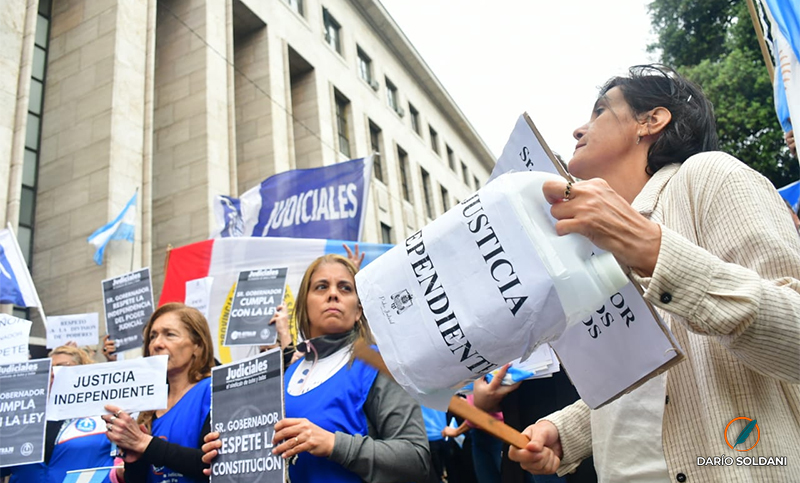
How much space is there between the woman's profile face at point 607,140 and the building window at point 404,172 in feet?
76.1

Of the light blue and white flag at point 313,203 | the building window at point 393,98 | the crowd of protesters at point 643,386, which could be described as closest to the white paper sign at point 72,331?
the light blue and white flag at point 313,203

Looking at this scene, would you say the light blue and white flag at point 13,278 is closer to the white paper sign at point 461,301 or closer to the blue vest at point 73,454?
the blue vest at point 73,454

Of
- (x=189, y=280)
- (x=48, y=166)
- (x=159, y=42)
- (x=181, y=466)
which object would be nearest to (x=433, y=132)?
(x=159, y=42)

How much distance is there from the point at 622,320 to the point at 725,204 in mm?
353

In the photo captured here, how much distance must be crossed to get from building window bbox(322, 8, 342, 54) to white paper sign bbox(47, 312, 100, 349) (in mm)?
16549

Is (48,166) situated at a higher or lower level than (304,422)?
higher

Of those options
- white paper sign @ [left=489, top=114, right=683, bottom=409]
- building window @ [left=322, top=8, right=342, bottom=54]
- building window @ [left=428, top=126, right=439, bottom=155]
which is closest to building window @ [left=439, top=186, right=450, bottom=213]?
building window @ [left=428, top=126, right=439, bottom=155]

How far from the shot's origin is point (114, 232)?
417 inches

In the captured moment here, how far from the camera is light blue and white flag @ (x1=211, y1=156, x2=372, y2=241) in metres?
7.40

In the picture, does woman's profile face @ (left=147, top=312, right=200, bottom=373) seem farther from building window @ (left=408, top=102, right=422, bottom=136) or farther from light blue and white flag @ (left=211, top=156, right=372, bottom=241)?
building window @ (left=408, top=102, right=422, bottom=136)

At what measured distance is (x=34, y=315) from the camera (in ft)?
35.3

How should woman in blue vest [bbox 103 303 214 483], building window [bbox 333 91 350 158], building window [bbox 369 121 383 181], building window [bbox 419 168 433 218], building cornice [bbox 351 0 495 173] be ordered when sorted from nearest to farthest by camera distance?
1. woman in blue vest [bbox 103 303 214 483]
2. building window [bbox 333 91 350 158]
3. building window [bbox 369 121 383 181]
4. building cornice [bbox 351 0 495 173]
5. building window [bbox 419 168 433 218]

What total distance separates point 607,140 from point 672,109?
→ 0.21 metres

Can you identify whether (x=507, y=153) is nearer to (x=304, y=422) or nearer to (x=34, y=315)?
(x=304, y=422)
